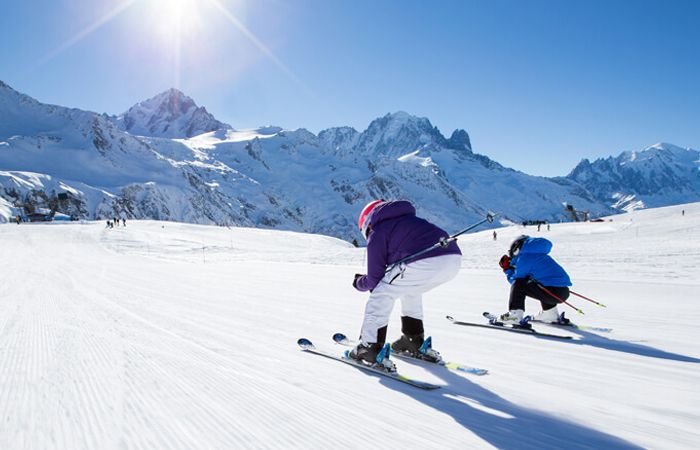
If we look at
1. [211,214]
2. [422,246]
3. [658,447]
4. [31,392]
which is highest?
[211,214]

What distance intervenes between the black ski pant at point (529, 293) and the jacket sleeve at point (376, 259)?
2906 mm

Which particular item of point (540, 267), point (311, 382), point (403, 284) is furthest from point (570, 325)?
point (311, 382)

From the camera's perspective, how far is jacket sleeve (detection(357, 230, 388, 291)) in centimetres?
415

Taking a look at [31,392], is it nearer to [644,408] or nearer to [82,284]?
[644,408]

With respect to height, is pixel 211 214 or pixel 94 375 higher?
pixel 211 214

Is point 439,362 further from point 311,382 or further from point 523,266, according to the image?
point 523,266

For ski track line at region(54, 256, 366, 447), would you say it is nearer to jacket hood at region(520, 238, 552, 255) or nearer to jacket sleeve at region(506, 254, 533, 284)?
jacket sleeve at region(506, 254, 533, 284)

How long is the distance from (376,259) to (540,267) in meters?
3.19

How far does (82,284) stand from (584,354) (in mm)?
10440

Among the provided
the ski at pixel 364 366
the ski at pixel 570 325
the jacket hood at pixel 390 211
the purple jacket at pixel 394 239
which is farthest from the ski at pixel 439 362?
the ski at pixel 570 325

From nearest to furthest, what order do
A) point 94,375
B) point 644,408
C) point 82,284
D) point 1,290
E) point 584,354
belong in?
point 644,408 < point 94,375 < point 584,354 < point 1,290 < point 82,284

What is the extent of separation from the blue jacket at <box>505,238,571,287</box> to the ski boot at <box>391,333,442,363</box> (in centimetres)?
236

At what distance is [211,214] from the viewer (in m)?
189

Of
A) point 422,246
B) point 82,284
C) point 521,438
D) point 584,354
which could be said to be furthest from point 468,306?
point 82,284
